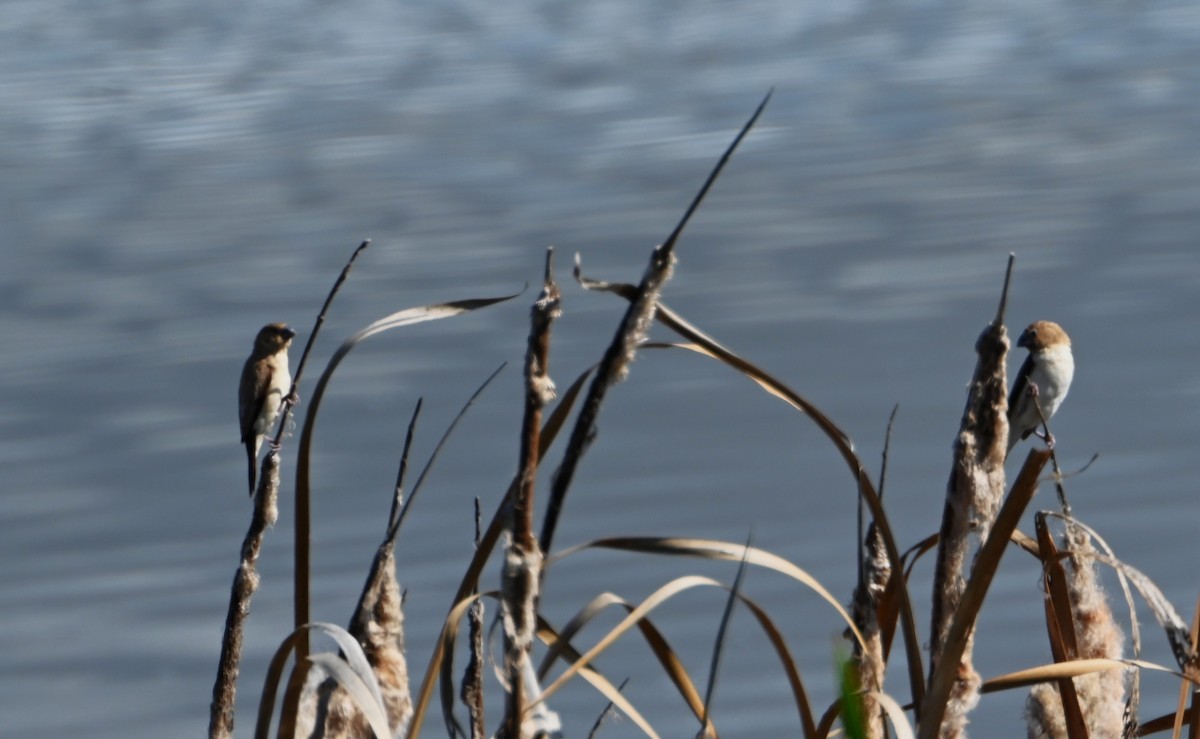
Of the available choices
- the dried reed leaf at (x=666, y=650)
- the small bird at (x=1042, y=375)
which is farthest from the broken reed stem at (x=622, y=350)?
the small bird at (x=1042, y=375)

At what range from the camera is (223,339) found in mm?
7602

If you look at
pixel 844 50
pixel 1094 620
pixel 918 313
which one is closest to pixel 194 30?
pixel 844 50

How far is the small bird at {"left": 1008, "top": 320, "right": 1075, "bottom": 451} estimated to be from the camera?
4.16 meters

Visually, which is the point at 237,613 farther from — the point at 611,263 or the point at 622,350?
the point at 611,263

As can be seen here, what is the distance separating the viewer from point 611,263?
8062mm

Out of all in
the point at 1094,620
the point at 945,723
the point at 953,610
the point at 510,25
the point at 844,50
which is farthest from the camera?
the point at 510,25

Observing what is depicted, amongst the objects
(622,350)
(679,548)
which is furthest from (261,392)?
(622,350)

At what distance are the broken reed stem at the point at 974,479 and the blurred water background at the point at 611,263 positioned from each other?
2984 mm

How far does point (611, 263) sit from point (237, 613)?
6.58 metres

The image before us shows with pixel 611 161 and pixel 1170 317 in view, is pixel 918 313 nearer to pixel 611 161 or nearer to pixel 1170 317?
pixel 1170 317

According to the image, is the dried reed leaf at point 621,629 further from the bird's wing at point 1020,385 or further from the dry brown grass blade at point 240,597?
the bird's wing at point 1020,385

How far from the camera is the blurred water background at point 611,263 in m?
5.60

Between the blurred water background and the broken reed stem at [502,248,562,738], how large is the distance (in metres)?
3.50

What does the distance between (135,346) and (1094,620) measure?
21.2ft
